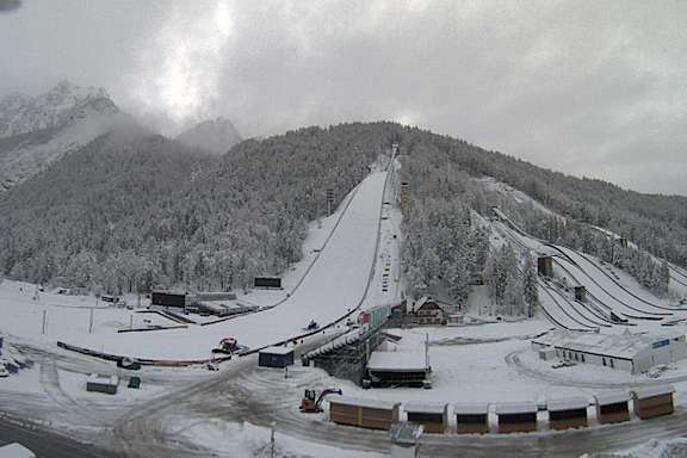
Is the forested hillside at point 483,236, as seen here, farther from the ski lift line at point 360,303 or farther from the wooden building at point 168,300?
the wooden building at point 168,300

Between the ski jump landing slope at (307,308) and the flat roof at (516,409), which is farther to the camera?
the ski jump landing slope at (307,308)

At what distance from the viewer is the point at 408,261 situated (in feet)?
334

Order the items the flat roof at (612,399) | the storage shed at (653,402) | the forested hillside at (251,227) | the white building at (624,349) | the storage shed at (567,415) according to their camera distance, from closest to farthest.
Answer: the storage shed at (567,415)
the flat roof at (612,399)
the storage shed at (653,402)
the white building at (624,349)
the forested hillside at (251,227)

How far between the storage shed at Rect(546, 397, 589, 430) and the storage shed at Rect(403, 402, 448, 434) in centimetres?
501

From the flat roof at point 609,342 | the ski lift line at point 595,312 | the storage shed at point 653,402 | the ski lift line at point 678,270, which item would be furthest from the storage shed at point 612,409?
the ski lift line at point 678,270

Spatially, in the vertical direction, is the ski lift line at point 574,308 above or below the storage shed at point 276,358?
above

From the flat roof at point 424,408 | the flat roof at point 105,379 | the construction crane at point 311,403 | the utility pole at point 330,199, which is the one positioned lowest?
the construction crane at point 311,403

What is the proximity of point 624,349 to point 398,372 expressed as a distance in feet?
59.2

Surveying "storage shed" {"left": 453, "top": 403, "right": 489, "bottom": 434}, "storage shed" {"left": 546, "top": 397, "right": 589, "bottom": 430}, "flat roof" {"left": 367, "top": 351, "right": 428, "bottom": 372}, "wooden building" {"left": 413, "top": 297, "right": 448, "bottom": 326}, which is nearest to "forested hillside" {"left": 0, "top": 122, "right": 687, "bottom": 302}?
"wooden building" {"left": 413, "top": 297, "right": 448, "bottom": 326}

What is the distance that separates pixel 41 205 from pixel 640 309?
7707 inches

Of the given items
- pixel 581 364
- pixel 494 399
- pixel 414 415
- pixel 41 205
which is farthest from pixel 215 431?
pixel 41 205

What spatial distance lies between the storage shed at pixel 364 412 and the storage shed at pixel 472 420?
9.66 ft

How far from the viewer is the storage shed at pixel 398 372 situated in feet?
137

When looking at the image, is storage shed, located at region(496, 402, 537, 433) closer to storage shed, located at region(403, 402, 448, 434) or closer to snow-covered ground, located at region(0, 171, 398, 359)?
storage shed, located at region(403, 402, 448, 434)
